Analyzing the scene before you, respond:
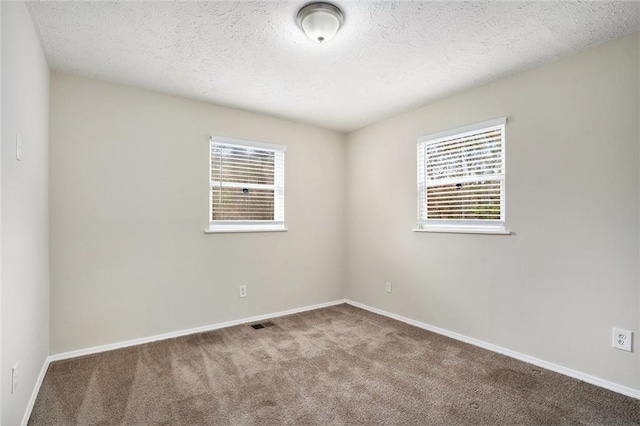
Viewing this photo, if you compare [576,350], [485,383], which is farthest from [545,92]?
[485,383]

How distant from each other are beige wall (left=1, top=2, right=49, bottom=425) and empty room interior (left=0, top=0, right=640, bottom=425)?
25 mm

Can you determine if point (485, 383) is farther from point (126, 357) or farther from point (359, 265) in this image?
point (126, 357)

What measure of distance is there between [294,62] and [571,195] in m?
2.35

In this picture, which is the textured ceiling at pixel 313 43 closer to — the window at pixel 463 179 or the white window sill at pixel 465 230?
the window at pixel 463 179

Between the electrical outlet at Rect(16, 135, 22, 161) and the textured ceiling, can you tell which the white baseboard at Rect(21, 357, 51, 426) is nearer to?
the electrical outlet at Rect(16, 135, 22, 161)

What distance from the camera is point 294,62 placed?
8.61ft

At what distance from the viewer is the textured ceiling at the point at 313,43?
1.98 meters

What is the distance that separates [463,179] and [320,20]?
2.04 meters

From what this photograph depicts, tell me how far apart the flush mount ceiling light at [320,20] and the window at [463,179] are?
5.75 ft

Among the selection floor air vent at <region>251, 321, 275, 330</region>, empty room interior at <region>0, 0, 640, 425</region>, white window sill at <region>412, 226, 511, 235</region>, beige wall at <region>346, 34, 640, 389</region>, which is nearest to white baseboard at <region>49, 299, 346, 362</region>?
empty room interior at <region>0, 0, 640, 425</region>

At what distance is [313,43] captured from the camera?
2346 millimetres

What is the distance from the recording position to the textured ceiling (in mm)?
1983

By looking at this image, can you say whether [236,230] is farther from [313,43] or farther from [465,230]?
[465,230]

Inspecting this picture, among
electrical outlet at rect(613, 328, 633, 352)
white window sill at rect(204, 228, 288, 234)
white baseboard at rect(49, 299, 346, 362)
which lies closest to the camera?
electrical outlet at rect(613, 328, 633, 352)
